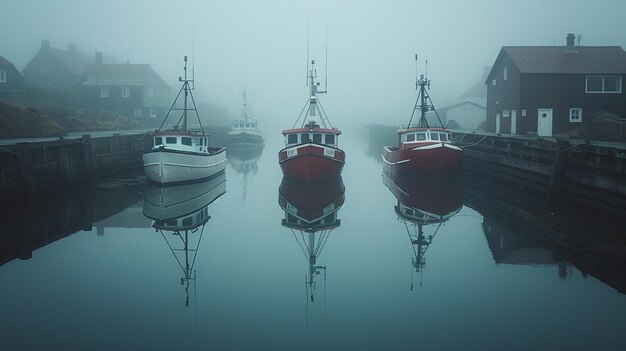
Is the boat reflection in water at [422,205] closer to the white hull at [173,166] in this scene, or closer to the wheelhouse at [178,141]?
the white hull at [173,166]

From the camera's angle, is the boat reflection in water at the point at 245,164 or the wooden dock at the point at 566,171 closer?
the wooden dock at the point at 566,171

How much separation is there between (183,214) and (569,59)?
34.1 metres

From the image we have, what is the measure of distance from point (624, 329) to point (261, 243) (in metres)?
9.07

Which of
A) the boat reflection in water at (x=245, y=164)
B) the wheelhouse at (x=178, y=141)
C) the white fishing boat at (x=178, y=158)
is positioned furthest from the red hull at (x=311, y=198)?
the wheelhouse at (x=178, y=141)

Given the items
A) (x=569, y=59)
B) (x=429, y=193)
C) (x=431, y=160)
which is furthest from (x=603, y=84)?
(x=429, y=193)

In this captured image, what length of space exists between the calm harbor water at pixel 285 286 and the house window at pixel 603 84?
25.4 metres

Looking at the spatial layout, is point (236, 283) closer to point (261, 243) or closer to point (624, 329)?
point (261, 243)

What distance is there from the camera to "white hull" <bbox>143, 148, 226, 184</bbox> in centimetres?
2620

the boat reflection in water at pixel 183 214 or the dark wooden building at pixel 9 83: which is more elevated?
the dark wooden building at pixel 9 83

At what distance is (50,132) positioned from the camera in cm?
3825

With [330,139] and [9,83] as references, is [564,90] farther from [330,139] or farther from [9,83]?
[9,83]

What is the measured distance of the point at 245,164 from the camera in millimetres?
45219

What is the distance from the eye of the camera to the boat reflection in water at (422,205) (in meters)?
15.9

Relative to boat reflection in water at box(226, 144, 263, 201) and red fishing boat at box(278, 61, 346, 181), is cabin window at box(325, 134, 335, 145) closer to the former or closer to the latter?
red fishing boat at box(278, 61, 346, 181)
